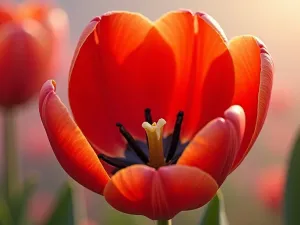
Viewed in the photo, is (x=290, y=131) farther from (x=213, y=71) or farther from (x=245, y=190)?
(x=213, y=71)

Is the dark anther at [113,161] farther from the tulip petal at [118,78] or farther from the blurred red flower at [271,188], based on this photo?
the blurred red flower at [271,188]

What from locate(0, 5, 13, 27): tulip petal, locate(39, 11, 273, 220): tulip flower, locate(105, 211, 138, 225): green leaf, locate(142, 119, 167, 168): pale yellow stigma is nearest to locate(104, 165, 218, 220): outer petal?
locate(39, 11, 273, 220): tulip flower

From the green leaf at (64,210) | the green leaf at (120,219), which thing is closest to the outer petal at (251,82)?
the green leaf at (64,210)

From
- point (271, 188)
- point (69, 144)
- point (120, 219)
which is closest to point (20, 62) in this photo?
point (120, 219)

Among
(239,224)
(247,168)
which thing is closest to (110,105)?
(239,224)

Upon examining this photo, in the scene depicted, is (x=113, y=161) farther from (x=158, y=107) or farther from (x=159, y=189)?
(x=159, y=189)
